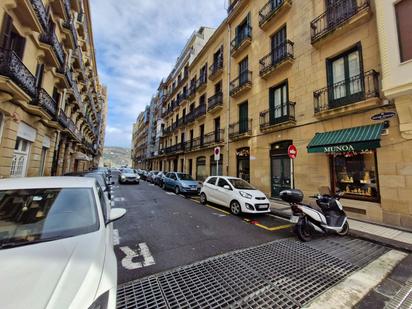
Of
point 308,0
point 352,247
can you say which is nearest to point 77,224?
point 352,247

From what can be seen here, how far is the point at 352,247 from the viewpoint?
4715 mm

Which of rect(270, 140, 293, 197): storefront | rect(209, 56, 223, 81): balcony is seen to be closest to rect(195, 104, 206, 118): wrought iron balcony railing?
rect(209, 56, 223, 81): balcony

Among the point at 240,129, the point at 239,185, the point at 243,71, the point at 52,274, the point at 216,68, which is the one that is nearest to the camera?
the point at 52,274

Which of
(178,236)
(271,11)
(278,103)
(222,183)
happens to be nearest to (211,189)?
(222,183)

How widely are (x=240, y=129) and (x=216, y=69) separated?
7.01m

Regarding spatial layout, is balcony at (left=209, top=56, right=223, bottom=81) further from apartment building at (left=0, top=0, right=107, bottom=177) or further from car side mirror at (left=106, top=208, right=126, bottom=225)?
car side mirror at (left=106, top=208, right=126, bottom=225)

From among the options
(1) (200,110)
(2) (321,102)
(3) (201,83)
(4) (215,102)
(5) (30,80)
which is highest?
(3) (201,83)

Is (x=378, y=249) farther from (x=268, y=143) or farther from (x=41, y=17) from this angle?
(x=41, y=17)

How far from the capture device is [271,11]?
11.8m

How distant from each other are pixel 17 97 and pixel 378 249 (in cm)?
1333

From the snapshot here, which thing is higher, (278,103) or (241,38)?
(241,38)

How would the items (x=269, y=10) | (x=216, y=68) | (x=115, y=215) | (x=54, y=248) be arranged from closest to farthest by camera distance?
(x=54, y=248), (x=115, y=215), (x=269, y=10), (x=216, y=68)

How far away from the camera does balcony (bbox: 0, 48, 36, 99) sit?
667 cm

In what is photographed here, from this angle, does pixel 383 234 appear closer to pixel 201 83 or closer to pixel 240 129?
pixel 240 129
